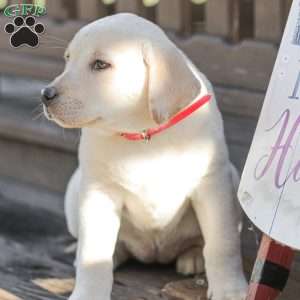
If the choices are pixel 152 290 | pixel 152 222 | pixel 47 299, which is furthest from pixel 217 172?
pixel 47 299

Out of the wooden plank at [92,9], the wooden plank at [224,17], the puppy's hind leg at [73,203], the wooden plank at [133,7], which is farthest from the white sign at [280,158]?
the wooden plank at [92,9]

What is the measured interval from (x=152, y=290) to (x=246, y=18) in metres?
1.21

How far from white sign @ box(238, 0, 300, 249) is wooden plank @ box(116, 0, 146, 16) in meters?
1.52

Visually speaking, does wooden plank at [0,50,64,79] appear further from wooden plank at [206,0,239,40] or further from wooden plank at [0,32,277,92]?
wooden plank at [206,0,239,40]

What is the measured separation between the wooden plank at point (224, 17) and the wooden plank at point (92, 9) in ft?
1.98

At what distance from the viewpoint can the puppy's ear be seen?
262cm

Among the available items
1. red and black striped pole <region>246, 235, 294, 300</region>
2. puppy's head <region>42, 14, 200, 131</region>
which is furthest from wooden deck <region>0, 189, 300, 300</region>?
puppy's head <region>42, 14, 200, 131</region>

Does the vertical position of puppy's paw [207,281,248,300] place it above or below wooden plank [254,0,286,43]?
below

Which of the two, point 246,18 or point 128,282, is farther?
point 246,18

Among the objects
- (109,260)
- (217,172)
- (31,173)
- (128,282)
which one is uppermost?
(217,172)

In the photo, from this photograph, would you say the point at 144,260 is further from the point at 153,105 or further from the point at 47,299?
the point at 153,105

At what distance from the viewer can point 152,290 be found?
3.11m

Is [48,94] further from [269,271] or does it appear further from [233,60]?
[233,60]

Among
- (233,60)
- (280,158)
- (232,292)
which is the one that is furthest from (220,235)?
(233,60)
